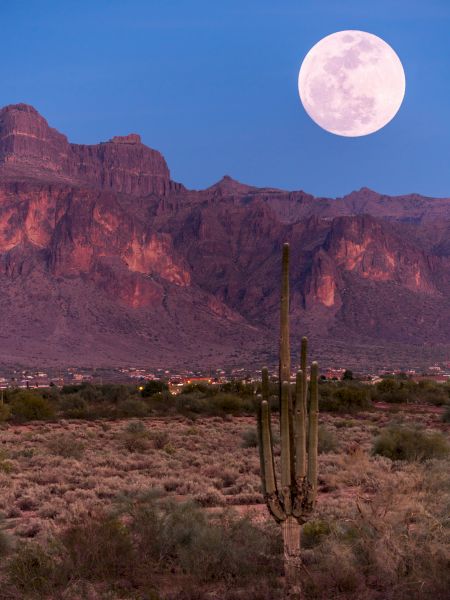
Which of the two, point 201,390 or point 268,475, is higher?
point 268,475

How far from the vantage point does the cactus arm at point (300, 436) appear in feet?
30.2

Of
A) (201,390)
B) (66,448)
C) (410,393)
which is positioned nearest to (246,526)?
(66,448)

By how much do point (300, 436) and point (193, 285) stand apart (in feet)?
513

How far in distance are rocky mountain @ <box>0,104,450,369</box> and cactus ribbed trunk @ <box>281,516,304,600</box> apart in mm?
102658

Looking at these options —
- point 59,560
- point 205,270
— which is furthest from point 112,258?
point 59,560

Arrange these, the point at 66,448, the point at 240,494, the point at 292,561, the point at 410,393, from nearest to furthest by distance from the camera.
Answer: the point at 292,561, the point at 240,494, the point at 66,448, the point at 410,393

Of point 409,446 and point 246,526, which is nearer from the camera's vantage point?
point 246,526

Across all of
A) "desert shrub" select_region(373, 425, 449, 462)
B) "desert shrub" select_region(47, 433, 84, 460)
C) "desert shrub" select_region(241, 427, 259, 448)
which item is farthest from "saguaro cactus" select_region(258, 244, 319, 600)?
"desert shrub" select_region(241, 427, 259, 448)

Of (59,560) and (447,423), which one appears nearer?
(59,560)

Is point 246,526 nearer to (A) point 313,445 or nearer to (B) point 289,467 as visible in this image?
(B) point 289,467

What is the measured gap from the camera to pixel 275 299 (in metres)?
157

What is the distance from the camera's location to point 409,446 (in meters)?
19.7

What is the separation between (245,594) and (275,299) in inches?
5843

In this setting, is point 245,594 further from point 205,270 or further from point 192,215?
point 192,215
